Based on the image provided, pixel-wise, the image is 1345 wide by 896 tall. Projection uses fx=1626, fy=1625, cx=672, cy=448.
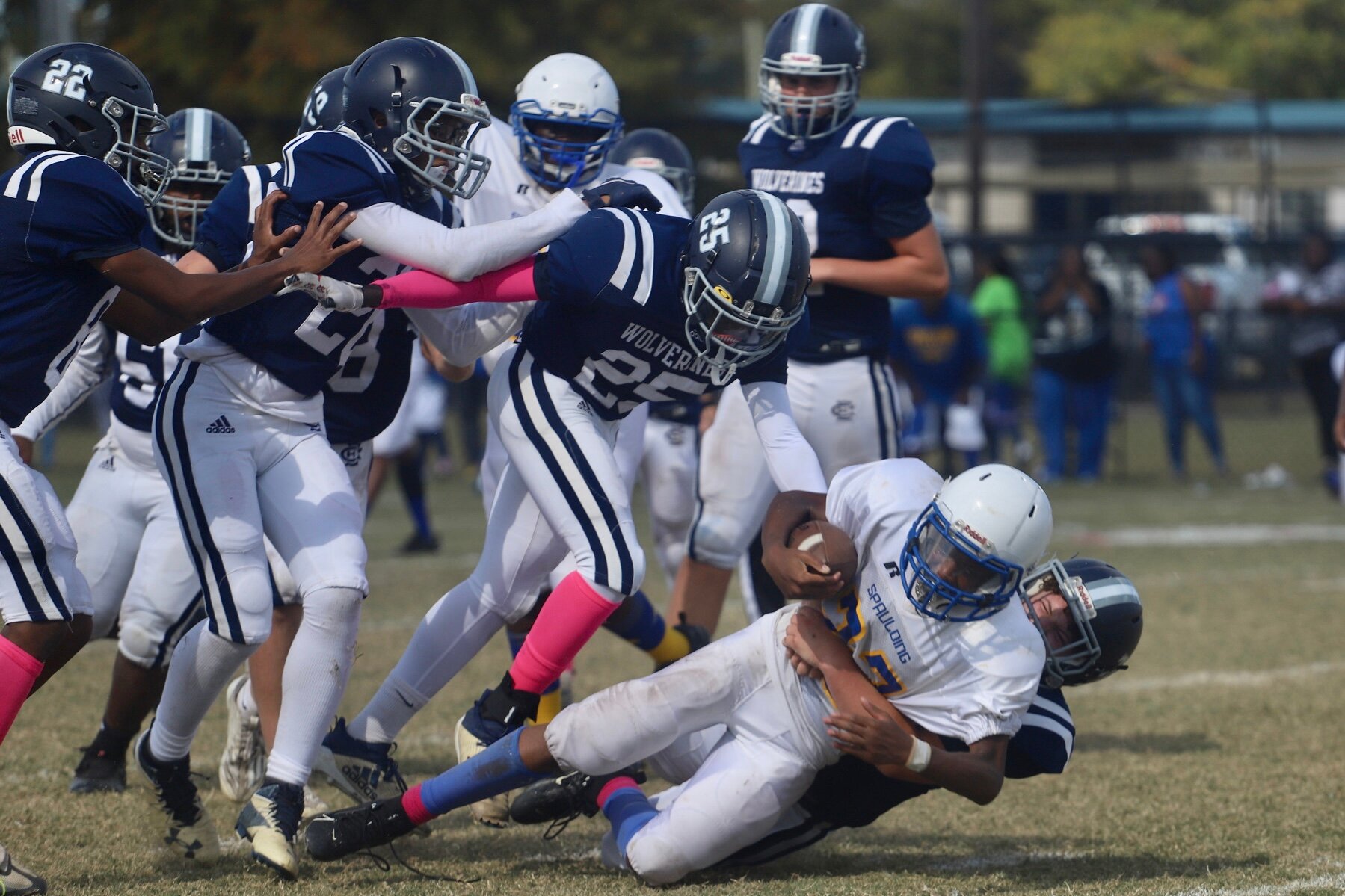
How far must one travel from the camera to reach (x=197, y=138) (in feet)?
15.3

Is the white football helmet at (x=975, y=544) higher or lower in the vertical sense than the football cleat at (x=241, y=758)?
higher

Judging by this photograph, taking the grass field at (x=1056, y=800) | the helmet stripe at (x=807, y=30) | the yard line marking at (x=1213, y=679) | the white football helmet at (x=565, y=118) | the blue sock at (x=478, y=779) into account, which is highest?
the helmet stripe at (x=807, y=30)

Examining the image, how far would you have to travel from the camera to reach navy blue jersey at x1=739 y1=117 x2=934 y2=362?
208 inches

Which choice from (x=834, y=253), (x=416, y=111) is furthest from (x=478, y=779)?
(x=834, y=253)

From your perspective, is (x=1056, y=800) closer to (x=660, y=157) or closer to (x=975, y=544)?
(x=975, y=544)

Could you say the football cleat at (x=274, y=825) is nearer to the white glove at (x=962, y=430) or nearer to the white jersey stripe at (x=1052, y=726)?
the white jersey stripe at (x=1052, y=726)

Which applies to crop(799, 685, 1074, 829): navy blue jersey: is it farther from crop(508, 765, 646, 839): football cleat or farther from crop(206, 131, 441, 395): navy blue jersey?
crop(206, 131, 441, 395): navy blue jersey

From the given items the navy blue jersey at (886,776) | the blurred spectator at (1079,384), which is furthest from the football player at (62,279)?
the blurred spectator at (1079,384)

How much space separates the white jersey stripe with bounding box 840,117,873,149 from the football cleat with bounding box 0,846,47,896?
3271mm

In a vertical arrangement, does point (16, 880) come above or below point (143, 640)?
below

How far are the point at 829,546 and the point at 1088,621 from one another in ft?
2.26

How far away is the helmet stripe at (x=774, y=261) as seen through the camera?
149 inches

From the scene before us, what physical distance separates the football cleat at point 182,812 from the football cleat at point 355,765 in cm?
35

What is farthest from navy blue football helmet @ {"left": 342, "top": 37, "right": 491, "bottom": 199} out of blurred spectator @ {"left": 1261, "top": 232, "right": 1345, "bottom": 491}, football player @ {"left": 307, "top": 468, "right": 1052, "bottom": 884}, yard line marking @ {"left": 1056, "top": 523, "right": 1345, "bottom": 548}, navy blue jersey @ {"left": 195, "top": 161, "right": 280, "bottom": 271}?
blurred spectator @ {"left": 1261, "top": 232, "right": 1345, "bottom": 491}
